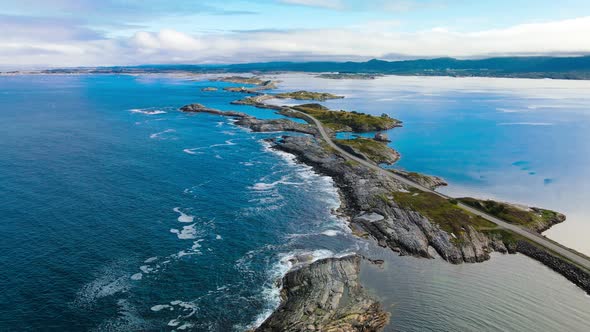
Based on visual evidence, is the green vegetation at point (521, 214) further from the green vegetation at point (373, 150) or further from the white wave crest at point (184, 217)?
the white wave crest at point (184, 217)

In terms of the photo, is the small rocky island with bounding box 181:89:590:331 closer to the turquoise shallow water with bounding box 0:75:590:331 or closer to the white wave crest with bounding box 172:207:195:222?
the turquoise shallow water with bounding box 0:75:590:331

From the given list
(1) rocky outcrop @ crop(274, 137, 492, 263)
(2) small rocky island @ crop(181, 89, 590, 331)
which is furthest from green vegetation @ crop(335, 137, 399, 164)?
(1) rocky outcrop @ crop(274, 137, 492, 263)

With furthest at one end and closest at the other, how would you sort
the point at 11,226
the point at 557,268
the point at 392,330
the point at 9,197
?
the point at 9,197, the point at 11,226, the point at 557,268, the point at 392,330

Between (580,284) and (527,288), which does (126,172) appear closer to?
(527,288)

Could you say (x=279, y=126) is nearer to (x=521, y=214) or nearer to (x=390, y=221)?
(x=390, y=221)

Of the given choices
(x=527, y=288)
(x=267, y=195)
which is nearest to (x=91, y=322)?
(x=267, y=195)

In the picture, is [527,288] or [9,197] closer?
[527,288]

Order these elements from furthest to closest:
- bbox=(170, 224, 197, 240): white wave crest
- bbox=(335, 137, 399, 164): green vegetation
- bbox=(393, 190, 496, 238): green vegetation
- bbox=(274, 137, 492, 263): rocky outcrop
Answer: bbox=(335, 137, 399, 164): green vegetation → bbox=(393, 190, 496, 238): green vegetation → bbox=(170, 224, 197, 240): white wave crest → bbox=(274, 137, 492, 263): rocky outcrop

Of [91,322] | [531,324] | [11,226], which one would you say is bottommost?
[531,324]
